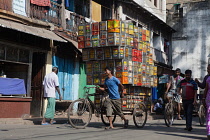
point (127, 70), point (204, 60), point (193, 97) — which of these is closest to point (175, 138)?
point (193, 97)

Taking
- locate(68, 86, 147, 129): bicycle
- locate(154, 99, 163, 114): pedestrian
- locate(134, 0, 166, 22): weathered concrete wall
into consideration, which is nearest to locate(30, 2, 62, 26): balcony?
locate(68, 86, 147, 129): bicycle

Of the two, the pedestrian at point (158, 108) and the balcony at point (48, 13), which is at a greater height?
the balcony at point (48, 13)

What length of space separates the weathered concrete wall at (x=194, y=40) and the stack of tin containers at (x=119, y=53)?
79.1ft

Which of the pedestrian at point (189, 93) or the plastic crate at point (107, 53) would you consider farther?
the plastic crate at point (107, 53)

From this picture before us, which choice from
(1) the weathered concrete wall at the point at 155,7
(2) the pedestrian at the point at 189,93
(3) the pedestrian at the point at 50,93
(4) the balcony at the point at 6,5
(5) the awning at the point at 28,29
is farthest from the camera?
(1) the weathered concrete wall at the point at 155,7

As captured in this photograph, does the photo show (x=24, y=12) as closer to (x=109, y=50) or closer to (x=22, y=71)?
(x=22, y=71)

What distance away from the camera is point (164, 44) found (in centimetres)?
3022

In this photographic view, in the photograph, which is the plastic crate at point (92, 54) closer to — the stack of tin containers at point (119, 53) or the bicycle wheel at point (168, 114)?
the stack of tin containers at point (119, 53)

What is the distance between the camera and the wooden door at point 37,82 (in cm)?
1494

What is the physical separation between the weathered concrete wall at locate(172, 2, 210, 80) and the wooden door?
2337cm

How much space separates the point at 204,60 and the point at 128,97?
26.3 m

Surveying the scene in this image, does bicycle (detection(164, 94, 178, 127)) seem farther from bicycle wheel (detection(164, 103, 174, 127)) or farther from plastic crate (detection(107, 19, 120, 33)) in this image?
plastic crate (detection(107, 19, 120, 33))

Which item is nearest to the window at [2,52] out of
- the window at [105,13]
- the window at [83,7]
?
the window at [83,7]

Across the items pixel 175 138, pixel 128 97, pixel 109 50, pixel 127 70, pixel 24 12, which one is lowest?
pixel 175 138
